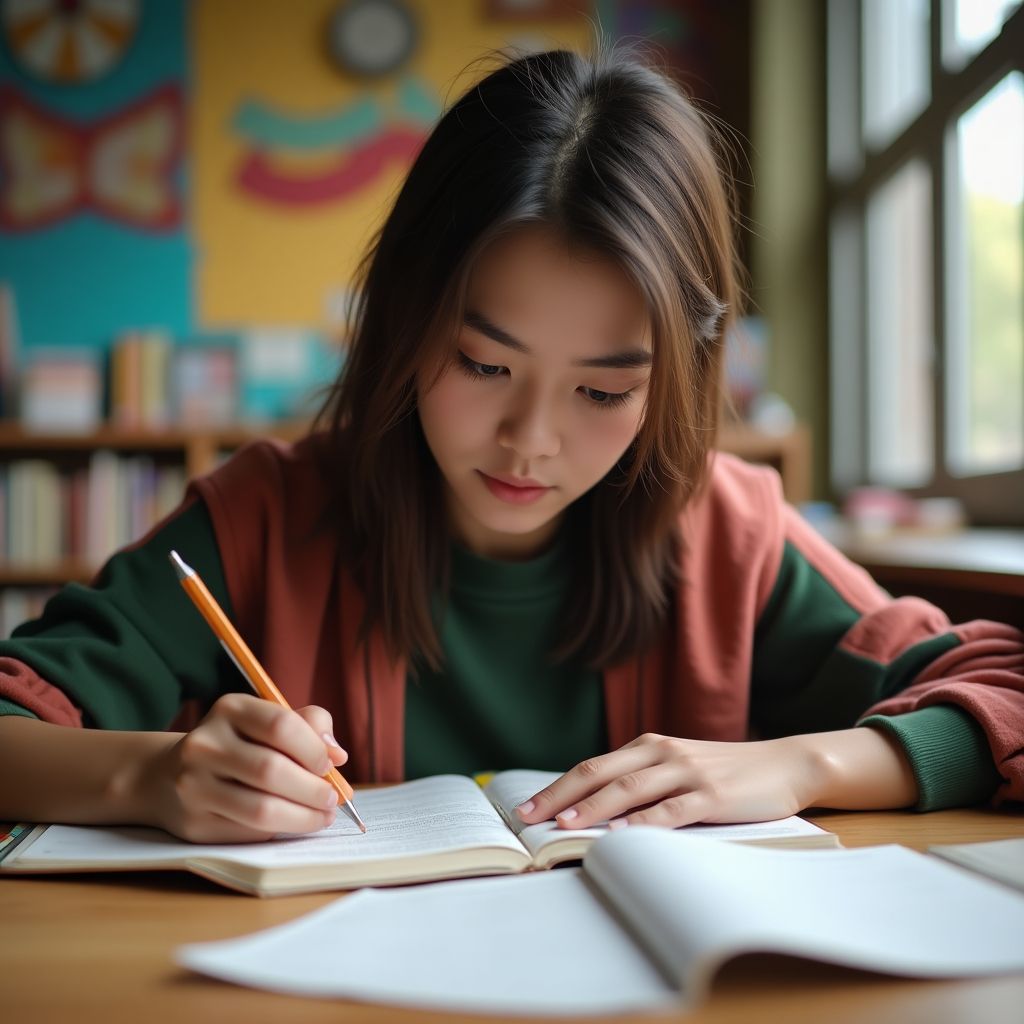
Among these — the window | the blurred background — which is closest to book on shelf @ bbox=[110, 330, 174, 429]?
the blurred background

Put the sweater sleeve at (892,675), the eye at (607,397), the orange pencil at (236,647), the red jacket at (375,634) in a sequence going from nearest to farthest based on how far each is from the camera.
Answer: the orange pencil at (236,647), the sweater sleeve at (892,675), the eye at (607,397), the red jacket at (375,634)

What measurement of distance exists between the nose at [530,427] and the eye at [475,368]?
0.10ft

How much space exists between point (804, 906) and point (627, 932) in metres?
0.09

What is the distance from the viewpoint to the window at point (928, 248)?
7.61 ft

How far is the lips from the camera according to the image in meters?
1.00

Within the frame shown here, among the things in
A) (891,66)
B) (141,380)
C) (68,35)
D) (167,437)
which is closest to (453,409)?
(167,437)

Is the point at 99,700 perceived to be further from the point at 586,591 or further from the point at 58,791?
the point at 586,591

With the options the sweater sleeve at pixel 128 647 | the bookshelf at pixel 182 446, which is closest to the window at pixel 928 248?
the bookshelf at pixel 182 446

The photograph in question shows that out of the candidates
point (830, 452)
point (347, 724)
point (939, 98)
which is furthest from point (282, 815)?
point (830, 452)

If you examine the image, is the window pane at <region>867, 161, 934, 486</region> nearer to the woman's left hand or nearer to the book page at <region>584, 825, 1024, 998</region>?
the woman's left hand

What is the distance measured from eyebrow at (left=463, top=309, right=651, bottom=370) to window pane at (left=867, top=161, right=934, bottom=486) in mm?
1997

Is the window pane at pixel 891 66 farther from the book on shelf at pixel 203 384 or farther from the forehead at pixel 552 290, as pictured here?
the forehead at pixel 552 290

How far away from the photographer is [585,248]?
0.92 metres

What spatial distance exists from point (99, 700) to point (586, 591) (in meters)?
0.51
